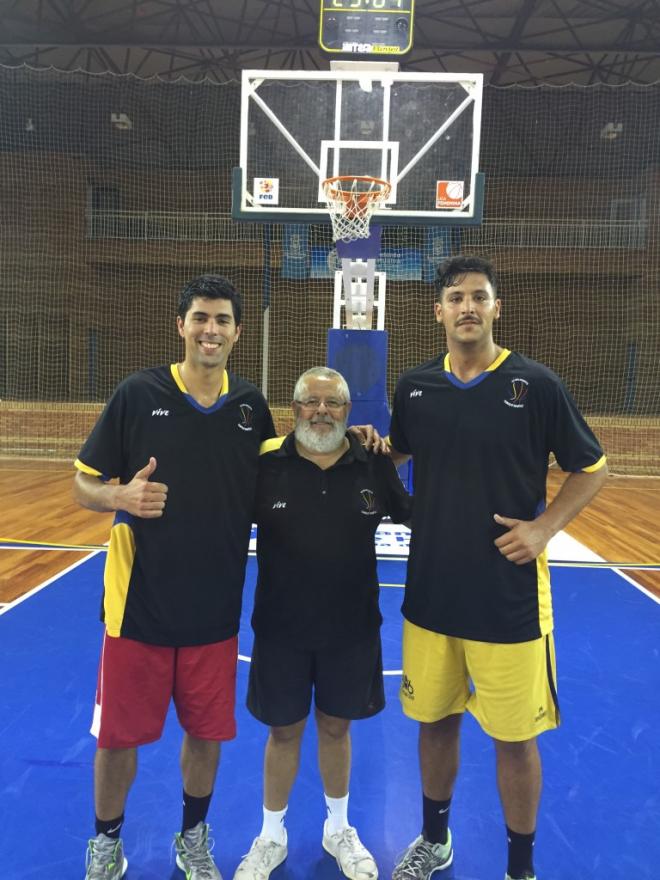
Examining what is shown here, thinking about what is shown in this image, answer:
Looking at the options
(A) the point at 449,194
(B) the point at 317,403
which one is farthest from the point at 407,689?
(A) the point at 449,194

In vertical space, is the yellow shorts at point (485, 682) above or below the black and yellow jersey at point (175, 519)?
below

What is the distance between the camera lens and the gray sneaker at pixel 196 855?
199cm

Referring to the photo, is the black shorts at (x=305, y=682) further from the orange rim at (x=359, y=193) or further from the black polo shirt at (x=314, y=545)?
the orange rim at (x=359, y=193)

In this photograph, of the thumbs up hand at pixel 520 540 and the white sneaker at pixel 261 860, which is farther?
the white sneaker at pixel 261 860

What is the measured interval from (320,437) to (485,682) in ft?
3.10

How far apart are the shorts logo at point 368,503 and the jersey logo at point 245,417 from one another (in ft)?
1.44

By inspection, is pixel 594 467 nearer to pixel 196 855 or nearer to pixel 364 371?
pixel 196 855

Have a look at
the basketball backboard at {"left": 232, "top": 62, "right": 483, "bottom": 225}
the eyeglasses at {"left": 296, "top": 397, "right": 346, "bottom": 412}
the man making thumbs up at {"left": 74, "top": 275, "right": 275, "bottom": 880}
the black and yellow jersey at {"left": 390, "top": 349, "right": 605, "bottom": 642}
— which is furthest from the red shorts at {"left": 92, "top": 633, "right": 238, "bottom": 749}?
the basketball backboard at {"left": 232, "top": 62, "right": 483, "bottom": 225}

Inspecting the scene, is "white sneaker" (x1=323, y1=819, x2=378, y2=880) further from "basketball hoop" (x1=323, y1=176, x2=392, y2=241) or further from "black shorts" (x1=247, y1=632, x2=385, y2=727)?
"basketball hoop" (x1=323, y1=176, x2=392, y2=241)

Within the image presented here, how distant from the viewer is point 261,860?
205cm

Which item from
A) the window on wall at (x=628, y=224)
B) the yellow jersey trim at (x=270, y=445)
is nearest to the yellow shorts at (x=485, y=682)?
the yellow jersey trim at (x=270, y=445)

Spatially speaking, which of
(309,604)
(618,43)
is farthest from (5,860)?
(618,43)

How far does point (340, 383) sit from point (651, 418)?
1366cm

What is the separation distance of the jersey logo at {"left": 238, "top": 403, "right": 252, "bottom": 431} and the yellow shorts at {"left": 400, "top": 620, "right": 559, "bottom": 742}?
869 mm
